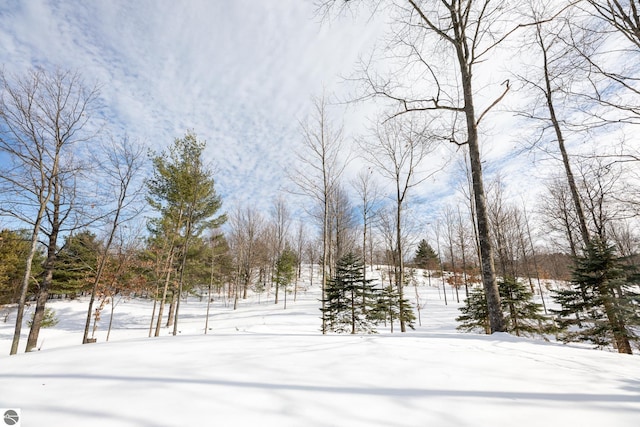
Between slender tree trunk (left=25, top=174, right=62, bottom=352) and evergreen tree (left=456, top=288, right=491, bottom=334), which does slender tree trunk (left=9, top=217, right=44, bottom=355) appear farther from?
evergreen tree (left=456, top=288, right=491, bottom=334)

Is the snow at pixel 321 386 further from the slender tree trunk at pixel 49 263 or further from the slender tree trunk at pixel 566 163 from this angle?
the slender tree trunk at pixel 49 263

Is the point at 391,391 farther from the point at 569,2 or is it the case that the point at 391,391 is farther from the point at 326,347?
the point at 569,2

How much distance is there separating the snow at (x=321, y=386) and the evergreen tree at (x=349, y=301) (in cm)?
834

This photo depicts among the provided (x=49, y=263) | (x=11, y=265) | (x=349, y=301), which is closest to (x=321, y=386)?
(x=349, y=301)

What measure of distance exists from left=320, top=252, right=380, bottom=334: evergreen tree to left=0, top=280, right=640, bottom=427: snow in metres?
8.34

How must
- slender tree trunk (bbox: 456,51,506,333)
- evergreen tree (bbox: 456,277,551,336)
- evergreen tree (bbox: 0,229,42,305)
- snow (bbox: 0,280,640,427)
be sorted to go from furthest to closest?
1. evergreen tree (bbox: 0,229,42,305)
2. evergreen tree (bbox: 456,277,551,336)
3. slender tree trunk (bbox: 456,51,506,333)
4. snow (bbox: 0,280,640,427)

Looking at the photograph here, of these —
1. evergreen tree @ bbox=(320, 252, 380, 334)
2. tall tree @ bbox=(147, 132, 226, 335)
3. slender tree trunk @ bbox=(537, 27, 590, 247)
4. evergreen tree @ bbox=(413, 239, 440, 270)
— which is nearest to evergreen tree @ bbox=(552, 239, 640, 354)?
slender tree trunk @ bbox=(537, 27, 590, 247)

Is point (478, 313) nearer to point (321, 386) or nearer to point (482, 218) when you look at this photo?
point (482, 218)

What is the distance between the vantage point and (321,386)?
182cm

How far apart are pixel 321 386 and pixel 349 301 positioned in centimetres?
983

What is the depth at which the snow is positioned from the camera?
1.43m

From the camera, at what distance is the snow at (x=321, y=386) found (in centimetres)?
143

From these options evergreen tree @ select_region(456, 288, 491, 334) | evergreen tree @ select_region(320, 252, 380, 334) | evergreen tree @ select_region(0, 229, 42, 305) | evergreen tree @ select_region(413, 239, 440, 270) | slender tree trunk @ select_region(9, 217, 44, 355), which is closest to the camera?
slender tree trunk @ select_region(9, 217, 44, 355)

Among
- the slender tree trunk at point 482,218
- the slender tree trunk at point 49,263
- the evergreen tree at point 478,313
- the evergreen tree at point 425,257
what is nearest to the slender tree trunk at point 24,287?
the slender tree trunk at point 49,263
